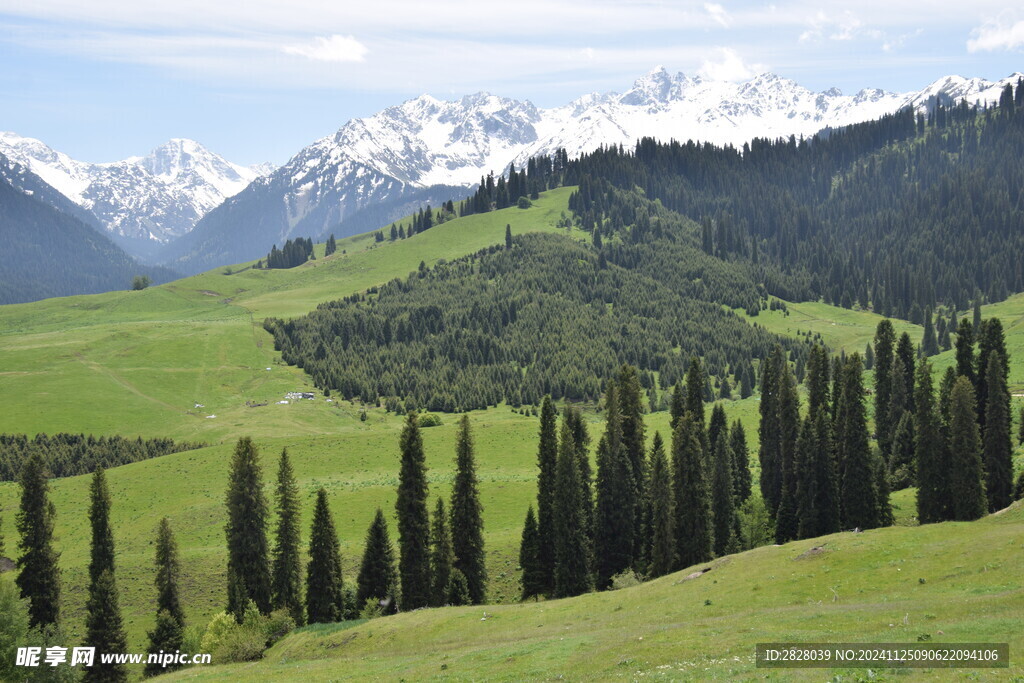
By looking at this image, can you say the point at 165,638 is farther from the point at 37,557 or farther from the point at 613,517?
the point at 613,517

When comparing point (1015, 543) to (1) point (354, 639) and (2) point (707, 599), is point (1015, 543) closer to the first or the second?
(2) point (707, 599)

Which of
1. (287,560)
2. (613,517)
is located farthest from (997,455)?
(287,560)

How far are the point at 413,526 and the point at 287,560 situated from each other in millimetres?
14454

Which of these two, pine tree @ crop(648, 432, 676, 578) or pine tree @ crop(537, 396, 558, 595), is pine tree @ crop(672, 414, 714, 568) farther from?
pine tree @ crop(537, 396, 558, 595)

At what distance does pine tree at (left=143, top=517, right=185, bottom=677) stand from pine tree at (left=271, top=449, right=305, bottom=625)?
1015 centimetres

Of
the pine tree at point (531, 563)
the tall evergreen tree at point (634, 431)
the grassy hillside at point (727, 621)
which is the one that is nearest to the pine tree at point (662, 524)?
the tall evergreen tree at point (634, 431)

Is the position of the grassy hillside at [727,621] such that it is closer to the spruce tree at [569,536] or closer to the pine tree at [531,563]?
the spruce tree at [569,536]

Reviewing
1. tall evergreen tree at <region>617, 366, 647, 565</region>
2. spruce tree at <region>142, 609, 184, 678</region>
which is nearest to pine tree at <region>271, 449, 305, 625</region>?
spruce tree at <region>142, 609, 184, 678</region>

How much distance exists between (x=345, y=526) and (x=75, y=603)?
35.7 m

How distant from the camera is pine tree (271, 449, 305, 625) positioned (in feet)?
289

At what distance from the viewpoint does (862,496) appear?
93.6 metres

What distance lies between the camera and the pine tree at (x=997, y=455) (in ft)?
303

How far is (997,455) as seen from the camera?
93438 mm

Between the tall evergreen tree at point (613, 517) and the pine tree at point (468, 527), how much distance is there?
15.8m
